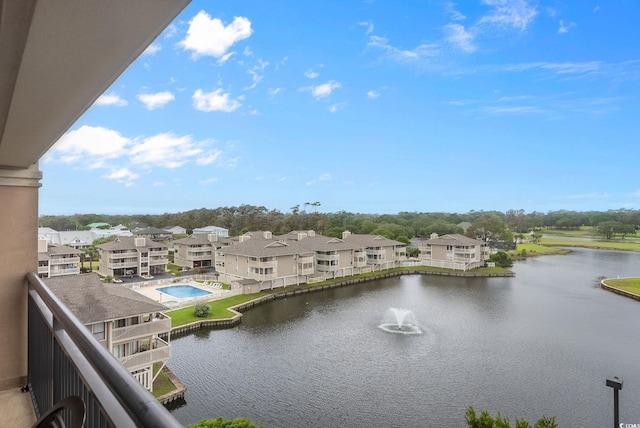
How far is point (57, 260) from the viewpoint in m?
20.3

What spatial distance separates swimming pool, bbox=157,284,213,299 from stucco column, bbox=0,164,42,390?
16.0 m

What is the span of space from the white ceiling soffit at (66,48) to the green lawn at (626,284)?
85.4ft

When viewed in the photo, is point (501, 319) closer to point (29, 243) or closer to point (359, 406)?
point (359, 406)

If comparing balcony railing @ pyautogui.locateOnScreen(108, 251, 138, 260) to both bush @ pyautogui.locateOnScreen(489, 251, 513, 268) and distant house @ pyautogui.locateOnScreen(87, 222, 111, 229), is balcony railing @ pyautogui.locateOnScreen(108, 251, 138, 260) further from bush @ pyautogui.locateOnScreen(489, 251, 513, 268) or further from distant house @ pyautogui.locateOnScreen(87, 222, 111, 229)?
bush @ pyautogui.locateOnScreen(489, 251, 513, 268)

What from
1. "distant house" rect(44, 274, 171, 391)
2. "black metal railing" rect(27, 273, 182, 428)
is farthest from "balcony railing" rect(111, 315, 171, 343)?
"black metal railing" rect(27, 273, 182, 428)

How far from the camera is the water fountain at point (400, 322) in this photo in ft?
43.3

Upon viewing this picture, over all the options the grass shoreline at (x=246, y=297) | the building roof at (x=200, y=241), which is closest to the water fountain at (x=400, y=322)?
the grass shoreline at (x=246, y=297)

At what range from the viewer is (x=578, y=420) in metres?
7.76

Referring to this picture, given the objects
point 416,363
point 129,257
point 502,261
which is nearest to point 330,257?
point 129,257

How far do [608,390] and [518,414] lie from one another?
10.1ft

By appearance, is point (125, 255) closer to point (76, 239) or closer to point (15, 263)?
point (76, 239)

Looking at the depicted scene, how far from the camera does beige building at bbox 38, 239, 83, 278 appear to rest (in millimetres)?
19316

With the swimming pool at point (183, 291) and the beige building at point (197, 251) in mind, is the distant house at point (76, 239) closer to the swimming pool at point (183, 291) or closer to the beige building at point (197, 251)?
the beige building at point (197, 251)

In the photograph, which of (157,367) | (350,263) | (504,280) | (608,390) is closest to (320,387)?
(157,367)
